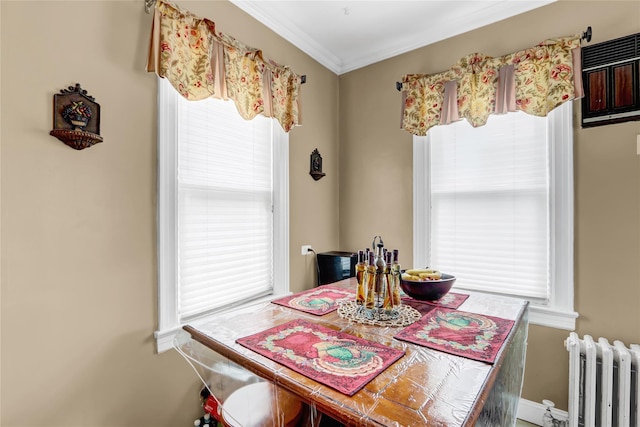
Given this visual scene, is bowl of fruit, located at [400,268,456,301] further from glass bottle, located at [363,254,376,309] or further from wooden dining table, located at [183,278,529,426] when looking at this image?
glass bottle, located at [363,254,376,309]

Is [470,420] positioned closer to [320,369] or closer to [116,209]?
[320,369]

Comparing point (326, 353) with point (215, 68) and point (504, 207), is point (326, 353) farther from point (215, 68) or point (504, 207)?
point (504, 207)

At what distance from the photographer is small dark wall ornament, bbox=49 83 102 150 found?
1348mm

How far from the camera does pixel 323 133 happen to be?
9.73 ft

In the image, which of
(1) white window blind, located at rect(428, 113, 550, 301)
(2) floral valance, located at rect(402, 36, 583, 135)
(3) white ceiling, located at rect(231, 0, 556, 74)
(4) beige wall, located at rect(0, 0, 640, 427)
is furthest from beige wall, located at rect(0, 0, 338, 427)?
(1) white window blind, located at rect(428, 113, 550, 301)

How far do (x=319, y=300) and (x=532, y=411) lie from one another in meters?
1.85

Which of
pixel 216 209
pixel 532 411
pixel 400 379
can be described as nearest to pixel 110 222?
pixel 216 209

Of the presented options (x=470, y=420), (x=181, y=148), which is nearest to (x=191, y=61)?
(x=181, y=148)

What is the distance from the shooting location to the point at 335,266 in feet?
8.80

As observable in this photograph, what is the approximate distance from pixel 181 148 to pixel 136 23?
2.22ft

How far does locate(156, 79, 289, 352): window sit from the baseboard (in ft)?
6.29

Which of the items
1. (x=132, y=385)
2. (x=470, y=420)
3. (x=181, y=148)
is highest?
(x=181, y=148)

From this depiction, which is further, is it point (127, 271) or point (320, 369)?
point (127, 271)

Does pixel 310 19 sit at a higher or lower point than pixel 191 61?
higher
